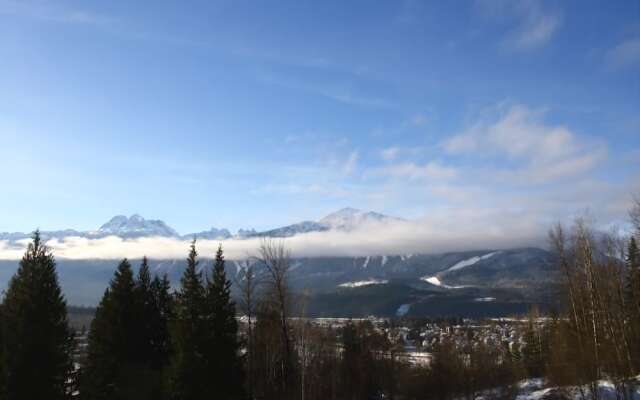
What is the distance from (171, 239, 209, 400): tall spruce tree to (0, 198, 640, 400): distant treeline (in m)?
0.06

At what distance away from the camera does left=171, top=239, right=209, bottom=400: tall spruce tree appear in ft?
110

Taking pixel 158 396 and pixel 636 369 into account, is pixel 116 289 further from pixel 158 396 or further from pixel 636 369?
pixel 636 369

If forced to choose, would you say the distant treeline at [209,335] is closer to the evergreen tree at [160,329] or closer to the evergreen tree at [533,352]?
the evergreen tree at [160,329]

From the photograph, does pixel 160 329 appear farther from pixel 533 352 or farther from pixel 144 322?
pixel 533 352

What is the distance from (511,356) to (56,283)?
9541cm

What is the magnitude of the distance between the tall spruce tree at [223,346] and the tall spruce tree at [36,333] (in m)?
8.28

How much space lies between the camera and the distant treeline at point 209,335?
30.8 meters

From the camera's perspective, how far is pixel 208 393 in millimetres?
33969

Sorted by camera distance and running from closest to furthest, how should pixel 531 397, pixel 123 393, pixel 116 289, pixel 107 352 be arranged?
pixel 123 393 → pixel 107 352 → pixel 116 289 → pixel 531 397

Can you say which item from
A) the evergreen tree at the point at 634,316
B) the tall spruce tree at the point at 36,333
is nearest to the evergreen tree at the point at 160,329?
the tall spruce tree at the point at 36,333

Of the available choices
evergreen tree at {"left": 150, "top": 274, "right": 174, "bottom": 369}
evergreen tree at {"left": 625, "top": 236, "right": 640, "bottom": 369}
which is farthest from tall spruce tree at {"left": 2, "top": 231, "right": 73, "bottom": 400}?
evergreen tree at {"left": 625, "top": 236, "right": 640, "bottom": 369}

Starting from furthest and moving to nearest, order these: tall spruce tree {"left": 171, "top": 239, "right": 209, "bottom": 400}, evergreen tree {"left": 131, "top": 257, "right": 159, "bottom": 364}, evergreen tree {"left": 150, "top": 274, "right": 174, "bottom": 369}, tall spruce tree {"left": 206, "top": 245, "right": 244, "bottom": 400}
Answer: evergreen tree {"left": 150, "top": 274, "right": 174, "bottom": 369}, evergreen tree {"left": 131, "top": 257, "right": 159, "bottom": 364}, tall spruce tree {"left": 206, "top": 245, "right": 244, "bottom": 400}, tall spruce tree {"left": 171, "top": 239, "right": 209, "bottom": 400}

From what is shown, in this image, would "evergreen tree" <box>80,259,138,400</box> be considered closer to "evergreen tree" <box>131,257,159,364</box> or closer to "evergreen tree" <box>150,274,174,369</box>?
"evergreen tree" <box>131,257,159,364</box>

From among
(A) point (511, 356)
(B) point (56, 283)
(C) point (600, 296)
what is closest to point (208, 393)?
(B) point (56, 283)
